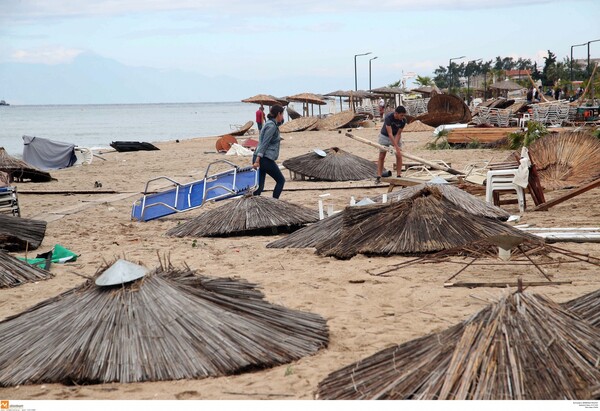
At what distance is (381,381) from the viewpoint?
132 inches

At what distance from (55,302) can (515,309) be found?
2498mm

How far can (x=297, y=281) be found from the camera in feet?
19.9

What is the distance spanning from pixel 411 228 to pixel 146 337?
10.8 ft

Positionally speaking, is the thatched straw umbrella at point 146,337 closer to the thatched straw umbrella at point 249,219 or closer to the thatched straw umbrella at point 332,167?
the thatched straw umbrella at point 249,219

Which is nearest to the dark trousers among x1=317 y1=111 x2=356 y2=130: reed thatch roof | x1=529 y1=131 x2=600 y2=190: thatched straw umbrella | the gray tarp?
x1=529 y1=131 x2=600 y2=190: thatched straw umbrella

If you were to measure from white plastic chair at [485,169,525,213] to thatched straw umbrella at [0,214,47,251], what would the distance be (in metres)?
4.87

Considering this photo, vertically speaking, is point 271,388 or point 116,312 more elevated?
point 116,312

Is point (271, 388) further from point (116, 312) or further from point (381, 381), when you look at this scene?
point (116, 312)

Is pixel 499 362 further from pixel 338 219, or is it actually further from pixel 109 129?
pixel 109 129

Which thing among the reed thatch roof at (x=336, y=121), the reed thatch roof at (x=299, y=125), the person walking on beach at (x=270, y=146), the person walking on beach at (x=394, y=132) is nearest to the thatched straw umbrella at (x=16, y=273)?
the person walking on beach at (x=270, y=146)

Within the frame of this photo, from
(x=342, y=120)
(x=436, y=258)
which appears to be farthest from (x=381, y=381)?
(x=342, y=120)

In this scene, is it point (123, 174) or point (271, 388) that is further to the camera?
point (123, 174)

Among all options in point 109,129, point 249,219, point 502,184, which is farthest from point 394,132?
point 109,129

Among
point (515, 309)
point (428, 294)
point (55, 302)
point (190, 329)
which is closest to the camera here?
point (515, 309)
